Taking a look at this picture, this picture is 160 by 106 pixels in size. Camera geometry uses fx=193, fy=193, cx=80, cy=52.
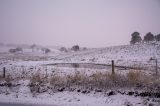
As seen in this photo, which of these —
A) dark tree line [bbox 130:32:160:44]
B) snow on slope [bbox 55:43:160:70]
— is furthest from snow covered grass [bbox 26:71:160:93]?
dark tree line [bbox 130:32:160:44]

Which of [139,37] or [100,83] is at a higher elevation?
[139,37]

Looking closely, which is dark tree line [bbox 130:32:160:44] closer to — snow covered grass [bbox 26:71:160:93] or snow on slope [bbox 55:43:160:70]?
snow on slope [bbox 55:43:160:70]

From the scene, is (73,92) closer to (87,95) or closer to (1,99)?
(87,95)

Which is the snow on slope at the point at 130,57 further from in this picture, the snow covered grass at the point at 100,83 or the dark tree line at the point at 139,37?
the dark tree line at the point at 139,37

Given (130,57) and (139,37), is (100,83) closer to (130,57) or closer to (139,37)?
(130,57)

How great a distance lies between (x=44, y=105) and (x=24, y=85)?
4.62 metres

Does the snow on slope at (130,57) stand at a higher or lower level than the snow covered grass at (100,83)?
higher

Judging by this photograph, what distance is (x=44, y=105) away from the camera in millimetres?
9891

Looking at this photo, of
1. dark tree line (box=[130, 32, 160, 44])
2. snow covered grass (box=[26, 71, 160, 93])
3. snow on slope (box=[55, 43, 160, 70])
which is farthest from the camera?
dark tree line (box=[130, 32, 160, 44])

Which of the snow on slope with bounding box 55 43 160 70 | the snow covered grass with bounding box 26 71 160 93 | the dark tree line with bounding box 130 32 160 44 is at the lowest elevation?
the snow covered grass with bounding box 26 71 160 93

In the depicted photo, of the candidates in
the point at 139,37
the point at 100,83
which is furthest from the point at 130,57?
the point at 139,37

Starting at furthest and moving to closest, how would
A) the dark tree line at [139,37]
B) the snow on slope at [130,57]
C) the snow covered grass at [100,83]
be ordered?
the dark tree line at [139,37] < the snow on slope at [130,57] < the snow covered grass at [100,83]

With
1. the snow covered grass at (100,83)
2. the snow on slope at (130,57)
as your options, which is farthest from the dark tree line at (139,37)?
the snow covered grass at (100,83)

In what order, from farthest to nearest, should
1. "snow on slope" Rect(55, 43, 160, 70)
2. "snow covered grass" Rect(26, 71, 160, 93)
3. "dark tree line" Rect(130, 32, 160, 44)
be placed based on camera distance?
"dark tree line" Rect(130, 32, 160, 44), "snow on slope" Rect(55, 43, 160, 70), "snow covered grass" Rect(26, 71, 160, 93)
